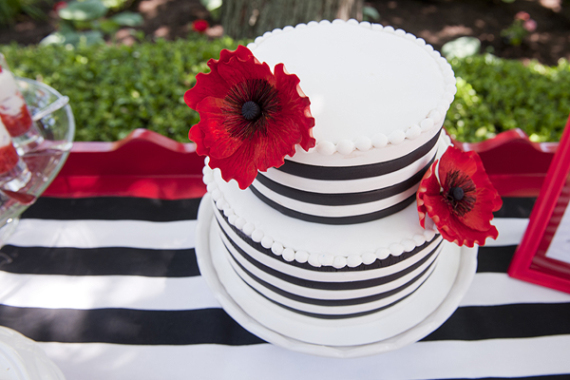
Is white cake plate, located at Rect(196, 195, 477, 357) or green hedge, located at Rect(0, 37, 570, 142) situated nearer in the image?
white cake plate, located at Rect(196, 195, 477, 357)

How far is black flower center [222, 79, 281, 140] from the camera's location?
728mm

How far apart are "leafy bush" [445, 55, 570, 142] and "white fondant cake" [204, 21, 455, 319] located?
41.3 inches

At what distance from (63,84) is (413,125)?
6.32 ft

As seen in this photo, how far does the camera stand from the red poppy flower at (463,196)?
34.6 inches

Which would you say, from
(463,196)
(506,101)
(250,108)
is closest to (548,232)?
(463,196)

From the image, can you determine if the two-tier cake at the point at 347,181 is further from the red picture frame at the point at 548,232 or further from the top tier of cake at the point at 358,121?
the red picture frame at the point at 548,232

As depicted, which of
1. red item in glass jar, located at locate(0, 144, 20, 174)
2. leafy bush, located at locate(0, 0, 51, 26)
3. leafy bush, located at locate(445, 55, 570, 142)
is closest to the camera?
red item in glass jar, located at locate(0, 144, 20, 174)

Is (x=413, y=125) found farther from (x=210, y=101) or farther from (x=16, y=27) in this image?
(x=16, y=27)

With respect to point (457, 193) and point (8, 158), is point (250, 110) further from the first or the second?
point (8, 158)

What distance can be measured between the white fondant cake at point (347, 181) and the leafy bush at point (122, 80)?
1.06 metres

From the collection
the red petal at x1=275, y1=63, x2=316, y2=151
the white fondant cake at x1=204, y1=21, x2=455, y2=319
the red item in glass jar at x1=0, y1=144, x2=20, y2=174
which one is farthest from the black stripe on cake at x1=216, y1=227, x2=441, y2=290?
the red item in glass jar at x1=0, y1=144, x2=20, y2=174

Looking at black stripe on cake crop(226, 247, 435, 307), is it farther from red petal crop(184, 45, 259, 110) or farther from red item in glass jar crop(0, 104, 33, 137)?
red item in glass jar crop(0, 104, 33, 137)

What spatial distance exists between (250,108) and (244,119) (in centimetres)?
3

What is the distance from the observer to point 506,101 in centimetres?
196
